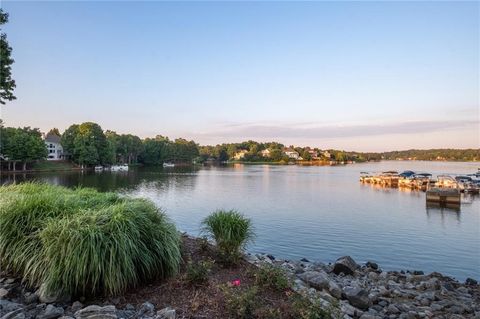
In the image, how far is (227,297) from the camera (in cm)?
471

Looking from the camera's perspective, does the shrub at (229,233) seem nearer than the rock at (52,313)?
No

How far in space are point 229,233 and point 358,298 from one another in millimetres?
3086


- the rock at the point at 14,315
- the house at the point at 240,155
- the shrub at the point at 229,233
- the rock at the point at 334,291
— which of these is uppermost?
the house at the point at 240,155

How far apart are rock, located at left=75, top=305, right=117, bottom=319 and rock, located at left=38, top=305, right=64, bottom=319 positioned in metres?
0.35

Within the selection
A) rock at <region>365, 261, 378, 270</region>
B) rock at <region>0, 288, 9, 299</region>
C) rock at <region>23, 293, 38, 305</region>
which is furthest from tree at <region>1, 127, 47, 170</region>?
rock at <region>365, 261, 378, 270</region>

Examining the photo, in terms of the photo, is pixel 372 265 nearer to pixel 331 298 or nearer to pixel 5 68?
pixel 331 298

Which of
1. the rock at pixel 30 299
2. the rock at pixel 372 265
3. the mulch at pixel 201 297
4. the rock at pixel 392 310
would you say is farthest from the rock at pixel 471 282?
the rock at pixel 30 299

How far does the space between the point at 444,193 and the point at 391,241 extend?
17954 millimetres

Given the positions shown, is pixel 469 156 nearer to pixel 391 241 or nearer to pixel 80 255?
pixel 391 241

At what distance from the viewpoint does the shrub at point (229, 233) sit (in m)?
6.79

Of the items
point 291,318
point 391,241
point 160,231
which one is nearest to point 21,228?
point 160,231

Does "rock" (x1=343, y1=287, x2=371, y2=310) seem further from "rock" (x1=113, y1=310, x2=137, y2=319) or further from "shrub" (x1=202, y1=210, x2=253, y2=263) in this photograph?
"rock" (x1=113, y1=310, x2=137, y2=319)

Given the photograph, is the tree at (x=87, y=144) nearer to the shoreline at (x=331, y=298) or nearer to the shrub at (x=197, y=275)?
the shoreline at (x=331, y=298)

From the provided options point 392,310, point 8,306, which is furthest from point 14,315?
point 392,310
